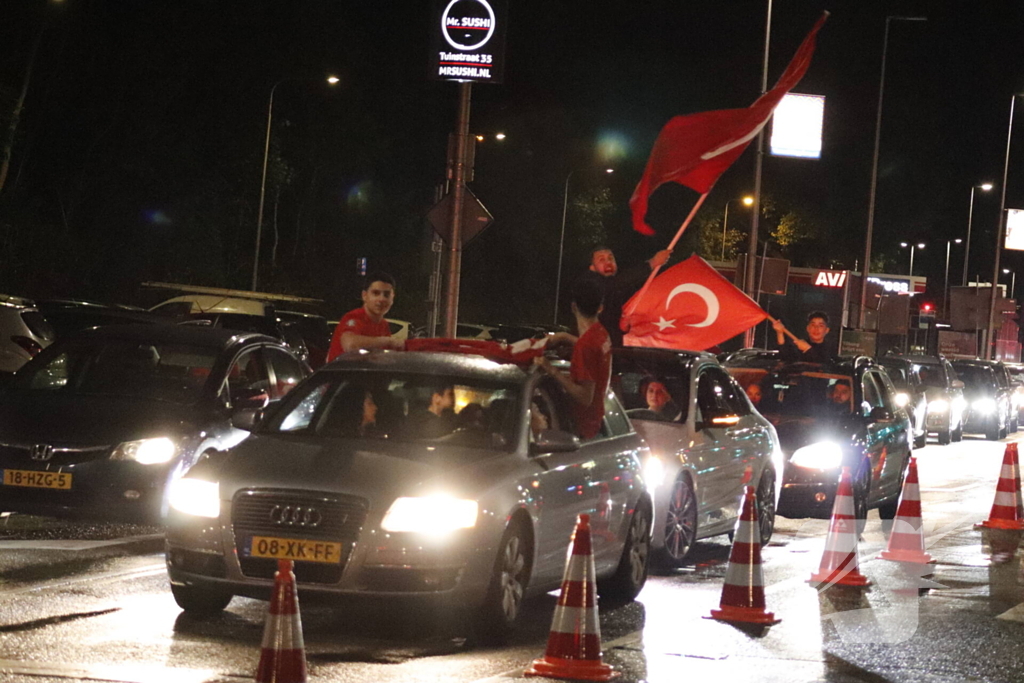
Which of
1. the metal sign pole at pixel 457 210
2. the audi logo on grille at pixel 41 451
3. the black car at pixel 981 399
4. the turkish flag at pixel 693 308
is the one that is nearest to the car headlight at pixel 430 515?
the audi logo on grille at pixel 41 451

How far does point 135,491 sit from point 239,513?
3.60 m

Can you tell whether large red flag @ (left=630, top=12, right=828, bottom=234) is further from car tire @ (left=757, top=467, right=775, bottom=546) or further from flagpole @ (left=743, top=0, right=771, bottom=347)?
flagpole @ (left=743, top=0, right=771, bottom=347)

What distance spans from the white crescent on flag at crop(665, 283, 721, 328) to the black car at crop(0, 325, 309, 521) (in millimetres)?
5440

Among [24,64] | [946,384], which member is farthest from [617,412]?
[24,64]

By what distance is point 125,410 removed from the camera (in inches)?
503

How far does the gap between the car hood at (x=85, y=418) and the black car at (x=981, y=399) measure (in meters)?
29.4

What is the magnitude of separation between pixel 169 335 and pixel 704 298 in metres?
6.96

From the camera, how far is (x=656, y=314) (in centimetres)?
1894

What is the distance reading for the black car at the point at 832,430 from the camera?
52.8 feet

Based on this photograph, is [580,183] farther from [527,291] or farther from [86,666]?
[86,666]

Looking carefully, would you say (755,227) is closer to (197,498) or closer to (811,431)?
(811,431)

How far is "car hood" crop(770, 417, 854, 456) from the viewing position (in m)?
16.2

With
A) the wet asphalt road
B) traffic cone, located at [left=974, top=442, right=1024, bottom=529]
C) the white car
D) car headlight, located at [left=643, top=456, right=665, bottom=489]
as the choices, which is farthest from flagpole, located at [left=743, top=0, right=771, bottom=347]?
car headlight, located at [left=643, top=456, right=665, bottom=489]

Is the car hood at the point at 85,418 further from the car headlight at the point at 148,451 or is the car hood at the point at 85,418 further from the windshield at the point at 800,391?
the windshield at the point at 800,391
